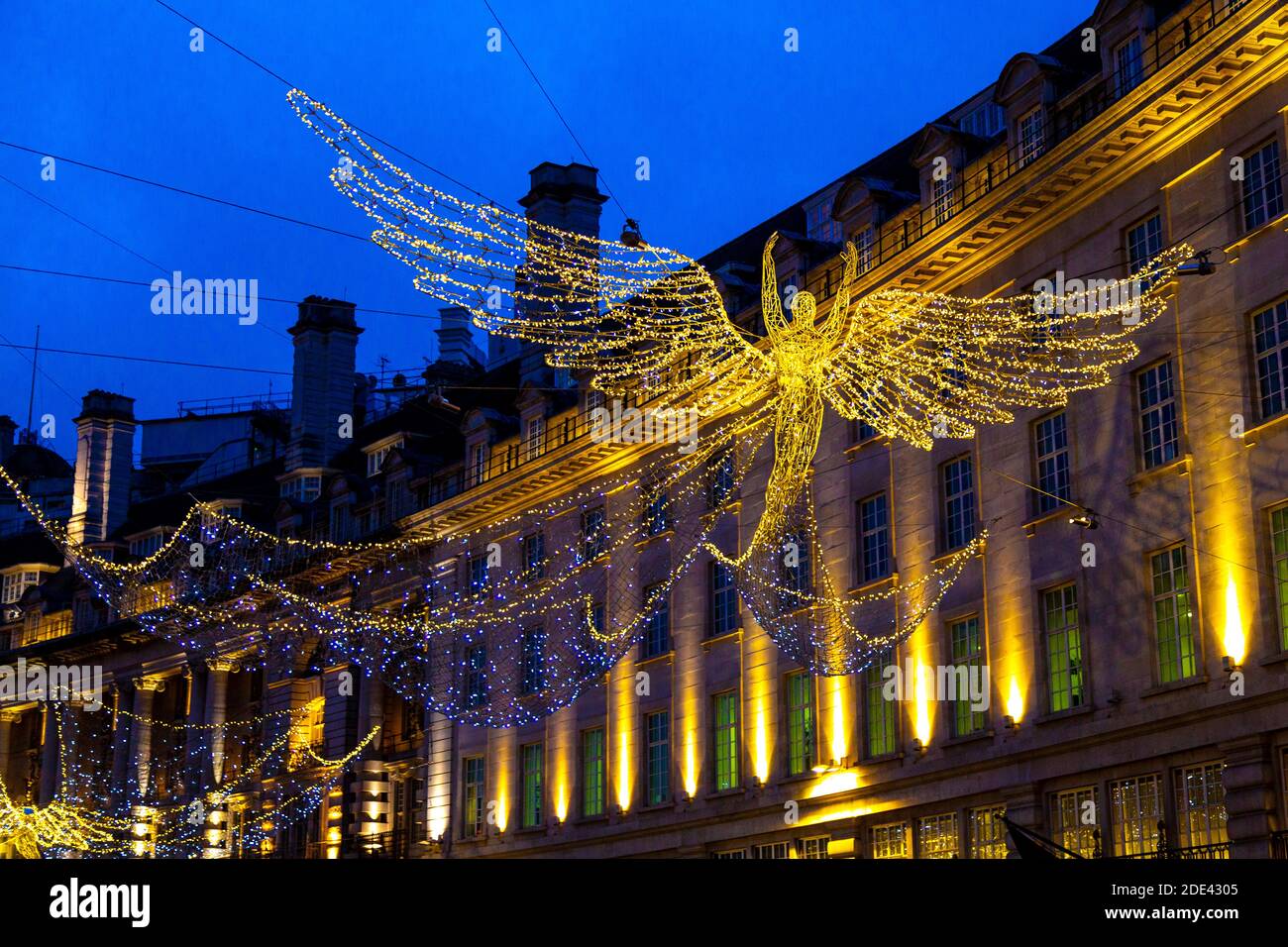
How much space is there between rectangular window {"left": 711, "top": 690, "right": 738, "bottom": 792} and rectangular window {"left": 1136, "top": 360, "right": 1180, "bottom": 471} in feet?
39.0

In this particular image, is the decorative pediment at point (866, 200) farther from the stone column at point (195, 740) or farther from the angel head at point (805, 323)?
the stone column at point (195, 740)

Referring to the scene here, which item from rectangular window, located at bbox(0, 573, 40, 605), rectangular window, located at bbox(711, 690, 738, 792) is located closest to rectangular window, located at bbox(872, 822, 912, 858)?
rectangular window, located at bbox(711, 690, 738, 792)

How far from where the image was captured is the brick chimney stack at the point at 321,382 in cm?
6166

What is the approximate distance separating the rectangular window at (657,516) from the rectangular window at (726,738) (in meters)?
4.16

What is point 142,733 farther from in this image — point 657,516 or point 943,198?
point 943,198

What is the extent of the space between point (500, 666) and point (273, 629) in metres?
11.8

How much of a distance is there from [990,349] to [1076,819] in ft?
24.5

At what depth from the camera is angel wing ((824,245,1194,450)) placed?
92.4 feet

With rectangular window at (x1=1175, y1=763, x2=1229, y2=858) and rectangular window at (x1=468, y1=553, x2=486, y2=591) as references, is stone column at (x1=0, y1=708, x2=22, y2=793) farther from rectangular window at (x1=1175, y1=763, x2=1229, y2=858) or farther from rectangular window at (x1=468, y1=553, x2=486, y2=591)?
rectangular window at (x1=1175, y1=763, x2=1229, y2=858)

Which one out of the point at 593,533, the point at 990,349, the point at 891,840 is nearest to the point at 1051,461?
the point at 990,349

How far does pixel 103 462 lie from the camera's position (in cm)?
7156

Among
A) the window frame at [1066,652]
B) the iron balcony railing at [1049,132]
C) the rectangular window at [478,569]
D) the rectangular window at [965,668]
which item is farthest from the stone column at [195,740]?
the window frame at [1066,652]
